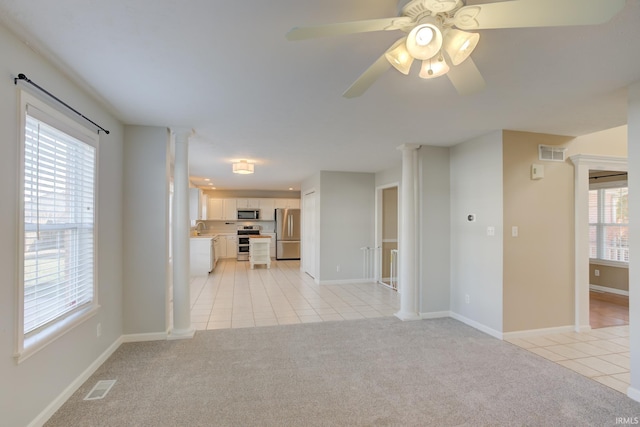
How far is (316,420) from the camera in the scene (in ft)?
6.78

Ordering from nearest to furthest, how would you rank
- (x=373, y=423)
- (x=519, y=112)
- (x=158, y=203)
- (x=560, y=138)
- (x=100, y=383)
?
(x=373, y=423) → (x=100, y=383) → (x=519, y=112) → (x=158, y=203) → (x=560, y=138)

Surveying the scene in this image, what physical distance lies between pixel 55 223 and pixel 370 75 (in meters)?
2.34

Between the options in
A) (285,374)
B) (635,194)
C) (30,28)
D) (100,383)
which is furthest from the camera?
(285,374)

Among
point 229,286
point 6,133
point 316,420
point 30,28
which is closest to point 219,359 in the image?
point 316,420

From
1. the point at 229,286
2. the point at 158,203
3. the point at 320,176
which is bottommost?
the point at 229,286

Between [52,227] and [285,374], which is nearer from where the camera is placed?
[52,227]

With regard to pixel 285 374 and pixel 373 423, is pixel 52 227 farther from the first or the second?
pixel 373 423

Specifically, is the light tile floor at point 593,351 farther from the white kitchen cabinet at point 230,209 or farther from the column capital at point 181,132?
the white kitchen cabinet at point 230,209

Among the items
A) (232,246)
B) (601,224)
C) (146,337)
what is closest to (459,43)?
(146,337)

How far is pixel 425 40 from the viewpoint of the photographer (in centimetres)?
128

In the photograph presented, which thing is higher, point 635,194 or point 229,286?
point 635,194

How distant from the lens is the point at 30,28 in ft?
5.52

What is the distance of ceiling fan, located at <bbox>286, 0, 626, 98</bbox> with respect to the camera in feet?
3.54

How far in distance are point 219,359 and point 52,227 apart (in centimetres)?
178
